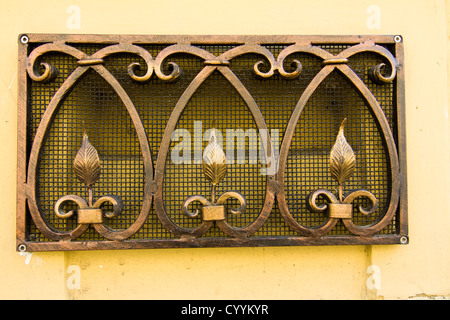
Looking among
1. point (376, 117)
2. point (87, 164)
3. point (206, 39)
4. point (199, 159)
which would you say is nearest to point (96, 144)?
point (87, 164)

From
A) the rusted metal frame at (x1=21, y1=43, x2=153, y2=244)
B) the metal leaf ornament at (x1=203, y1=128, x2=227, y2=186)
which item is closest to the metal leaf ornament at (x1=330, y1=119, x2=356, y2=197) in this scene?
the metal leaf ornament at (x1=203, y1=128, x2=227, y2=186)

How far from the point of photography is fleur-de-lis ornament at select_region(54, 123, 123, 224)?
74 cm

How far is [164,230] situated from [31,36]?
21.8 inches

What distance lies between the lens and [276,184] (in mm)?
769

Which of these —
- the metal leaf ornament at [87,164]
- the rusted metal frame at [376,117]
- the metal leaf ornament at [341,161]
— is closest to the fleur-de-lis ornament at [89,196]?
the metal leaf ornament at [87,164]

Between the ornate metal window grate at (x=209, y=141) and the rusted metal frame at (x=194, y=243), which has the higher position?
the ornate metal window grate at (x=209, y=141)

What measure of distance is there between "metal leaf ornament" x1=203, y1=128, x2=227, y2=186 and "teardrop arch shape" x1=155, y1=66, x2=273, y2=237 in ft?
0.16

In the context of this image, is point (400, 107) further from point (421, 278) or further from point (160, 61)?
point (160, 61)

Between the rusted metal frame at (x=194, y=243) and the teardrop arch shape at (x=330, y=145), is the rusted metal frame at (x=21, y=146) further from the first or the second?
the teardrop arch shape at (x=330, y=145)

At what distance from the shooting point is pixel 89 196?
75 cm

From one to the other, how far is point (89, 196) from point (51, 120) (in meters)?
0.20

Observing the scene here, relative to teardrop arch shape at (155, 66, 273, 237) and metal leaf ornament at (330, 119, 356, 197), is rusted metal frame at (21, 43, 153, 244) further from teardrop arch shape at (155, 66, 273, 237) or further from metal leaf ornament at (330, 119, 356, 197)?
metal leaf ornament at (330, 119, 356, 197)

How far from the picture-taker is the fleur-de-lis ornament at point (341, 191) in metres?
0.76

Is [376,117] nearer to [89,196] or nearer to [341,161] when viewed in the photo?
[341,161]
